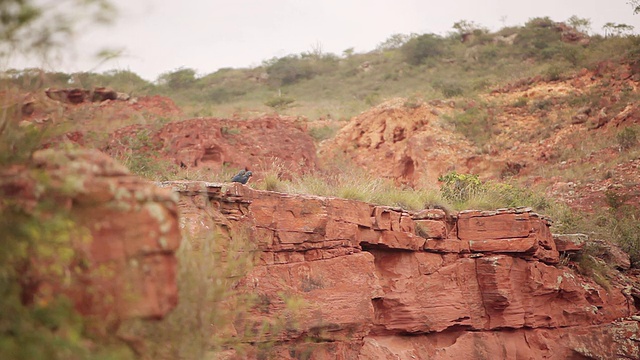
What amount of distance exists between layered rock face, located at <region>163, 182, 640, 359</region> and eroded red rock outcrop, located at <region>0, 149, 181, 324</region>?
3437 millimetres

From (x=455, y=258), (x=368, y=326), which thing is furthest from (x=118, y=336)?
(x=455, y=258)

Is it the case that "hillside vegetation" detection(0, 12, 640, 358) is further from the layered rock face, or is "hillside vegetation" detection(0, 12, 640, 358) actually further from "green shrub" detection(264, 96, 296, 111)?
the layered rock face

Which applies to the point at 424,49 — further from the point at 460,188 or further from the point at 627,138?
the point at 460,188

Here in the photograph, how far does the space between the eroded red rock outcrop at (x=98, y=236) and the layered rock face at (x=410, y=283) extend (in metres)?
3.44

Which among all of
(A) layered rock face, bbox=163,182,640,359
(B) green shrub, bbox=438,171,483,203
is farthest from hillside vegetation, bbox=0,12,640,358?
(A) layered rock face, bbox=163,182,640,359

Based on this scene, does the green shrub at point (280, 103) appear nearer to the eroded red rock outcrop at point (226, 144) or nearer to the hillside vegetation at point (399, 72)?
the hillside vegetation at point (399, 72)

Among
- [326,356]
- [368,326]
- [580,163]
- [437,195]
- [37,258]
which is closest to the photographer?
[37,258]

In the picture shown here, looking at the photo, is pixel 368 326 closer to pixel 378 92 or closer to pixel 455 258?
pixel 455 258

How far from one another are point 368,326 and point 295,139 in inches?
238

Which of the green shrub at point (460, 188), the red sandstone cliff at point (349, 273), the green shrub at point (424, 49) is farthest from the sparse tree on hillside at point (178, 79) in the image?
the red sandstone cliff at point (349, 273)

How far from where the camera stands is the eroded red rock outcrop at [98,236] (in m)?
2.97

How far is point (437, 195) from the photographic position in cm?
1142

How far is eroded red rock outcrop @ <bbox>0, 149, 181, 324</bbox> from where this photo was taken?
2.97m

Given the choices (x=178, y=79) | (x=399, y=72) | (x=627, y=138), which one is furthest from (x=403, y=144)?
(x=178, y=79)
